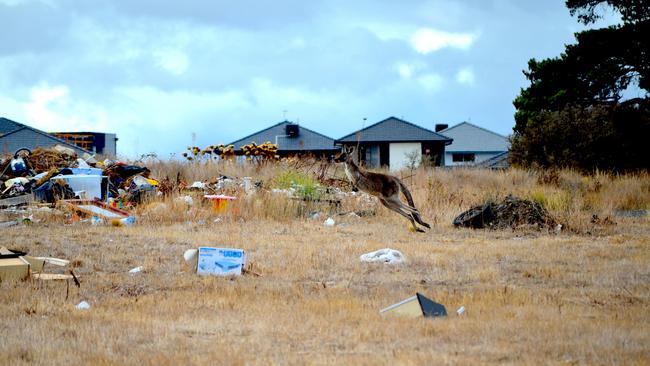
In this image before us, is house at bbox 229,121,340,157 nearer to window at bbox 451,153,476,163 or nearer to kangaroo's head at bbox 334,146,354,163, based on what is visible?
window at bbox 451,153,476,163

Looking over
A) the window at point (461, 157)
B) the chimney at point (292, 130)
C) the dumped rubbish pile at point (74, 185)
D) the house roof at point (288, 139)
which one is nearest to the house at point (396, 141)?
the house roof at point (288, 139)

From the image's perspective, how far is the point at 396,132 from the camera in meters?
61.7

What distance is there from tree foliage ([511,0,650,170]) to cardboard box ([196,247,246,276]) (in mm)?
22036

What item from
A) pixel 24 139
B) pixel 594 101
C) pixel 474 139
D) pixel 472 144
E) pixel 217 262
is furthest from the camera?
pixel 474 139

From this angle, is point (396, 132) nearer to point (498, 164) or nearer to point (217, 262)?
point (498, 164)

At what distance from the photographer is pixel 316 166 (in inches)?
920

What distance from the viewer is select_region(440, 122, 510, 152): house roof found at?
71.4 metres

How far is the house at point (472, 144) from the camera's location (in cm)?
7112

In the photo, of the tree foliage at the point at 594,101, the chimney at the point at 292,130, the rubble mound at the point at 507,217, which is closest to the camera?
the rubble mound at the point at 507,217

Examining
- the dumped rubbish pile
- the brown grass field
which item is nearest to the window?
the dumped rubbish pile

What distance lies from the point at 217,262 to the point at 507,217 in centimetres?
785

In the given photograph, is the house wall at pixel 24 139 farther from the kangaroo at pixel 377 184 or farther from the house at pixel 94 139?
the kangaroo at pixel 377 184

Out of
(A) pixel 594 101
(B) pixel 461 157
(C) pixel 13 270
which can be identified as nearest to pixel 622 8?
(A) pixel 594 101

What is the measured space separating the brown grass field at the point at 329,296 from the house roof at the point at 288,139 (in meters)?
45.7
